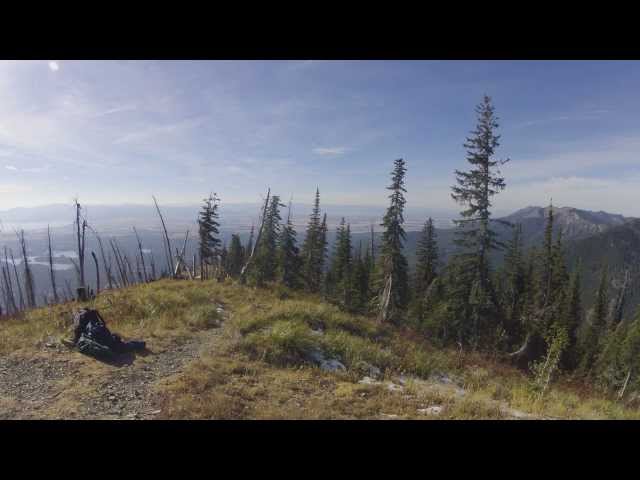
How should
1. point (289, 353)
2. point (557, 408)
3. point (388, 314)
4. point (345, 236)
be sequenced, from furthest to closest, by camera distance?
point (345, 236)
point (388, 314)
point (289, 353)
point (557, 408)

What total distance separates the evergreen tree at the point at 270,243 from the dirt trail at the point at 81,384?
23287 mm

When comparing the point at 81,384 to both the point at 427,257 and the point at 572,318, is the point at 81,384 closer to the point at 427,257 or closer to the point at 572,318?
the point at 427,257

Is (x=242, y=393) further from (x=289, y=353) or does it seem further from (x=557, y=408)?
(x=557, y=408)

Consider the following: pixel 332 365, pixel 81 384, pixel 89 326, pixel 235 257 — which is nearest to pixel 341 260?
pixel 235 257

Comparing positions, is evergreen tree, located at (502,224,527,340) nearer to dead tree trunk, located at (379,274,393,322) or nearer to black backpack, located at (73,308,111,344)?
dead tree trunk, located at (379,274,393,322)

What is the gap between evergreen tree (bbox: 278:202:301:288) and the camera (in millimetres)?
34469

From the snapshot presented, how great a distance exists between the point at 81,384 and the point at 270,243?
28522 mm

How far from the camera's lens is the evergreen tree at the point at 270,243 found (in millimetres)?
33750

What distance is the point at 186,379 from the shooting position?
310 inches

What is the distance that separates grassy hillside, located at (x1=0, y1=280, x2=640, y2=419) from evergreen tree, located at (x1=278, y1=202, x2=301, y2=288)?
18607 millimetres

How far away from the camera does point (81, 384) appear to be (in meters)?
7.57

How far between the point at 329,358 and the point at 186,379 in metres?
5.48
